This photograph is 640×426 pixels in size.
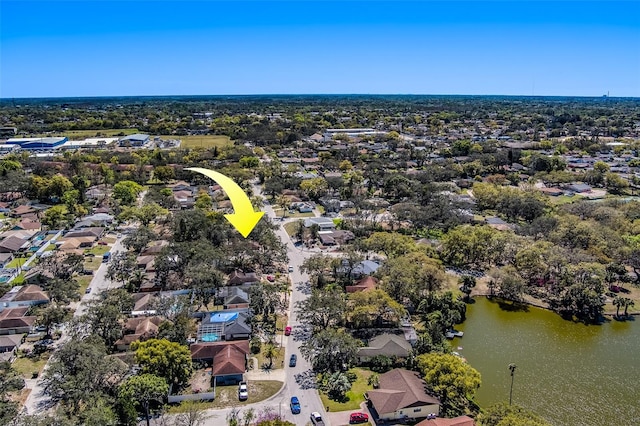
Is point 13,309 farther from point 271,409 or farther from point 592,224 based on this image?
point 592,224

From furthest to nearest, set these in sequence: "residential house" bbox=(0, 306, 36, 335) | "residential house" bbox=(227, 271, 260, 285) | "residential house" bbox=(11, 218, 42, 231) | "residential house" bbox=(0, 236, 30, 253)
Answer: "residential house" bbox=(11, 218, 42, 231), "residential house" bbox=(0, 236, 30, 253), "residential house" bbox=(227, 271, 260, 285), "residential house" bbox=(0, 306, 36, 335)

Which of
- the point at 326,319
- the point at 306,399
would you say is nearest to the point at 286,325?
the point at 326,319

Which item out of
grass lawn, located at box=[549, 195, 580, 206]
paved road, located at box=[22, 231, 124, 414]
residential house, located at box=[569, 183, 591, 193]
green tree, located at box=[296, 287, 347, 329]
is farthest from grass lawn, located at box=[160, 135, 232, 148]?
green tree, located at box=[296, 287, 347, 329]

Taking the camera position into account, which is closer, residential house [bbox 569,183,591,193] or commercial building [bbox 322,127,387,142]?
residential house [bbox 569,183,591,193]

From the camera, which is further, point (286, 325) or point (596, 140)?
point (596, 140)

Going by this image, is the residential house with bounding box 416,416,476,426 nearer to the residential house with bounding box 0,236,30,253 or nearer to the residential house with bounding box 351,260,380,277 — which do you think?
the residential house with bounding box 351,260,380,277

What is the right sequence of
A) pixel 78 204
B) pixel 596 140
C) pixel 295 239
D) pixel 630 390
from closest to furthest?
pixel 630 390 < pixel 295 239 < pixel 78 204 < pixel 596 140

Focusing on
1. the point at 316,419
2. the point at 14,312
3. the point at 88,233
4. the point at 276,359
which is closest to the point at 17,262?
the point at 88,233
